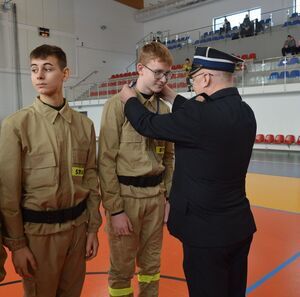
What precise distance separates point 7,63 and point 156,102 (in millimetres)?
20249

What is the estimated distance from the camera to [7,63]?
800 inches

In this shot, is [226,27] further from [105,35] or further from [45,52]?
[45,52]

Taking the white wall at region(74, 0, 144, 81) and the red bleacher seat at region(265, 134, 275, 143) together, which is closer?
the red bleacher seat at region(265, 134, 275, 143)

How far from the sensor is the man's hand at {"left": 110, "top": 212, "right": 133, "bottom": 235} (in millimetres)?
2389

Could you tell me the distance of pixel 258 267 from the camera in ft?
12.0

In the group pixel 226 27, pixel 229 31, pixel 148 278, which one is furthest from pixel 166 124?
pixel 226 27

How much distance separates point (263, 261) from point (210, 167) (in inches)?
95.1

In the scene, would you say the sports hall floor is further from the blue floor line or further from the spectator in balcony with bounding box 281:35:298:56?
the spectator in balcony with bounding box 281:35:298:56

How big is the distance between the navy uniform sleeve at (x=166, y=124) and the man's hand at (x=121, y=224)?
0.70 m

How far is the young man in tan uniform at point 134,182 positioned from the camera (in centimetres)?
239

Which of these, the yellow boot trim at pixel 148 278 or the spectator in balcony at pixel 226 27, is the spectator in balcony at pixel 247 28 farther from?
the yellow boot trim at pixel 148 278

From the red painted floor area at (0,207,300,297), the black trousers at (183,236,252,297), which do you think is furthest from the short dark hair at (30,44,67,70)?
the red painted floor area at (0,207,300,297)

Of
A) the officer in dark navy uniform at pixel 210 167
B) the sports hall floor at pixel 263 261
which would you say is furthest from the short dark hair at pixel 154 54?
the sports hall floor at pixel 263 261

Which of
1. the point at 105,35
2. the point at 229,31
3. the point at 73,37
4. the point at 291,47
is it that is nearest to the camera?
the point at 291,47
